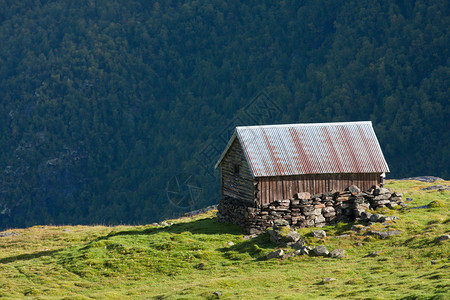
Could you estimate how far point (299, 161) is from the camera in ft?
109

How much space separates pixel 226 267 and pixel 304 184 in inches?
311

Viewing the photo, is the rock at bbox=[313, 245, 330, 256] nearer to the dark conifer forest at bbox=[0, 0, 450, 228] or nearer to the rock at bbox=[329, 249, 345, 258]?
the rock at bbox=[329, 249, 345, 258]

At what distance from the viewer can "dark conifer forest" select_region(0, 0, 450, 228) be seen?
125269 millimetres

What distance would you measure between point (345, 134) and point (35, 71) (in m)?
146

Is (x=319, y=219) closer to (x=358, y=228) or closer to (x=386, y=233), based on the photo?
(x=358, y=228)

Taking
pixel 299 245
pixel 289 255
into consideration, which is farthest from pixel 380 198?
pixel 289 255

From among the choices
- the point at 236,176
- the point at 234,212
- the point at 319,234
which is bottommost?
the point at 319,234

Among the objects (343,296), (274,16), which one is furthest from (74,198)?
(343,296)

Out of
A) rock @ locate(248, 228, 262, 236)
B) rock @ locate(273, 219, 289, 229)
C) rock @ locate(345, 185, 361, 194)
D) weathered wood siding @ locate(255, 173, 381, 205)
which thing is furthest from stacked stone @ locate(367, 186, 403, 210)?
rock @ locate(248, 228, 262, 236)

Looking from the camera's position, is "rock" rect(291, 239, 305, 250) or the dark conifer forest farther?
the dark conifer forest

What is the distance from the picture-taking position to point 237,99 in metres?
159

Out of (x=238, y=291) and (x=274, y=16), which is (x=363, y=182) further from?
(x=274, y=16)

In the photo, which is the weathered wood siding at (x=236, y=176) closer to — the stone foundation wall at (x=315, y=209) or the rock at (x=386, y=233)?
the stone foundation wall at (x=315, y=209)

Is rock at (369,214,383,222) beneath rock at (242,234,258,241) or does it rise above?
above
